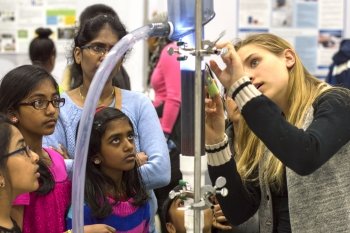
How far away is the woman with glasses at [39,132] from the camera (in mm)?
1625

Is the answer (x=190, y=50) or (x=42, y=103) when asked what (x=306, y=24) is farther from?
(x=190, y=50)

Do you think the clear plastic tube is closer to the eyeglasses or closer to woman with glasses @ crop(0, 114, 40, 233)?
woman with glasses @ crop(0, 114, 40, 233)

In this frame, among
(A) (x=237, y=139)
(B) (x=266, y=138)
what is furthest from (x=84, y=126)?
(A) (x=237, y=139)

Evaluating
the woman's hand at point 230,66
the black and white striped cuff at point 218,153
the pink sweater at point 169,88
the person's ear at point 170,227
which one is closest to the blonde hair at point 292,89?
the black and white striped cuff at point 218,153

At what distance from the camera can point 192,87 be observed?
1186 mm

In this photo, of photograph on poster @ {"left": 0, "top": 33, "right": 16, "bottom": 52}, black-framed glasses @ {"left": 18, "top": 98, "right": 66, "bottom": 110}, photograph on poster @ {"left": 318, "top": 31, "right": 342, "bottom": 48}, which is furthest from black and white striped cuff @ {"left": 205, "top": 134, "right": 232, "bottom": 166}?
photograph on poster @ {"left": 0, "top": 33, "right": 16, "bottom": 52}

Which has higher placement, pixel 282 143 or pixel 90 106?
pixel 90 106

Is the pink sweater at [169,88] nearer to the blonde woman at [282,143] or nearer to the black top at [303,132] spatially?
the blonde woman at [282,143]

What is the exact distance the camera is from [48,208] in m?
1.64

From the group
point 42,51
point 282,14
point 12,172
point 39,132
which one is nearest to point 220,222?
point 39,132

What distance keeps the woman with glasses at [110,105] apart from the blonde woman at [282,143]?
285 millimetres

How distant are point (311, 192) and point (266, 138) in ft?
0.85

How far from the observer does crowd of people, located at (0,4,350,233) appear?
4.25ft

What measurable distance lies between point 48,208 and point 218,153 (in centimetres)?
49
